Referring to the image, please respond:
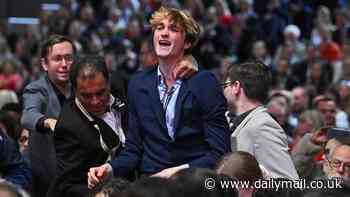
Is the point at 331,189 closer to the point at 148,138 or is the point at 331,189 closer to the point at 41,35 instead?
the point at 148,138

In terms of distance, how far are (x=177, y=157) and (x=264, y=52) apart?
45.5 ft

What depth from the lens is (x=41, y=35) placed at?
21469 mm

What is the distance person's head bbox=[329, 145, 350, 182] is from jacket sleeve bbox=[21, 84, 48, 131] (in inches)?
78.2

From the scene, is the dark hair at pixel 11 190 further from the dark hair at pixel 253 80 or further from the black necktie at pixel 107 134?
the dark hair at pixel 253 80

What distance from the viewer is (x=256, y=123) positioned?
19.7 feet

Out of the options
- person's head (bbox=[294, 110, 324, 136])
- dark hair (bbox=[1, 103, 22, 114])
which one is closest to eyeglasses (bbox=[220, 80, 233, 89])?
dark hair (bbox=[1, 103, 22, 114])

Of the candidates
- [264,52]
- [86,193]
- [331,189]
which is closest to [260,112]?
[86,193]

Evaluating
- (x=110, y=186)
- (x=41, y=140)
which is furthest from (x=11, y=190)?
(x=41, y=140)

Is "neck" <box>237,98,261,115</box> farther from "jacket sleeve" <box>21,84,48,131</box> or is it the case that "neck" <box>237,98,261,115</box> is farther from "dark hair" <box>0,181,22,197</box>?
"dark hair" <box>0,181,22,197</box>

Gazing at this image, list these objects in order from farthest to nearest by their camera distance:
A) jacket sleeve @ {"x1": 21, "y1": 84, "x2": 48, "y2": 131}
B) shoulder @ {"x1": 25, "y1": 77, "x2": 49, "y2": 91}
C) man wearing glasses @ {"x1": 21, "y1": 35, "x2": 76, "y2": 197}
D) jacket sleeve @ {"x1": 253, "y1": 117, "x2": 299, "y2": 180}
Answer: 1. shoulder @ {"x1": 25, "y1": 77, "x2": 49, "y2": 91}
2. man wearing glasses @ {"x1": 21, "y1": 35, "x2": 76, "y2": 197}
3. jacket sleeve @ {"x1": 21, "y1": 84, "x2": 48, "y2": 131}
4. jacket sleeve @ {"x1": 253, "y1": 117, "x2": 299, "y2": 180}

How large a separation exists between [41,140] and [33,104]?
10.2 inches

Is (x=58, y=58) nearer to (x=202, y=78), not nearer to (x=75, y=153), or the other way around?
(x=75, y=153)

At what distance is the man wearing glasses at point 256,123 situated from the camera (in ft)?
19.4

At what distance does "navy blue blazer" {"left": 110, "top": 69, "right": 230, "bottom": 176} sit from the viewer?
559cm
